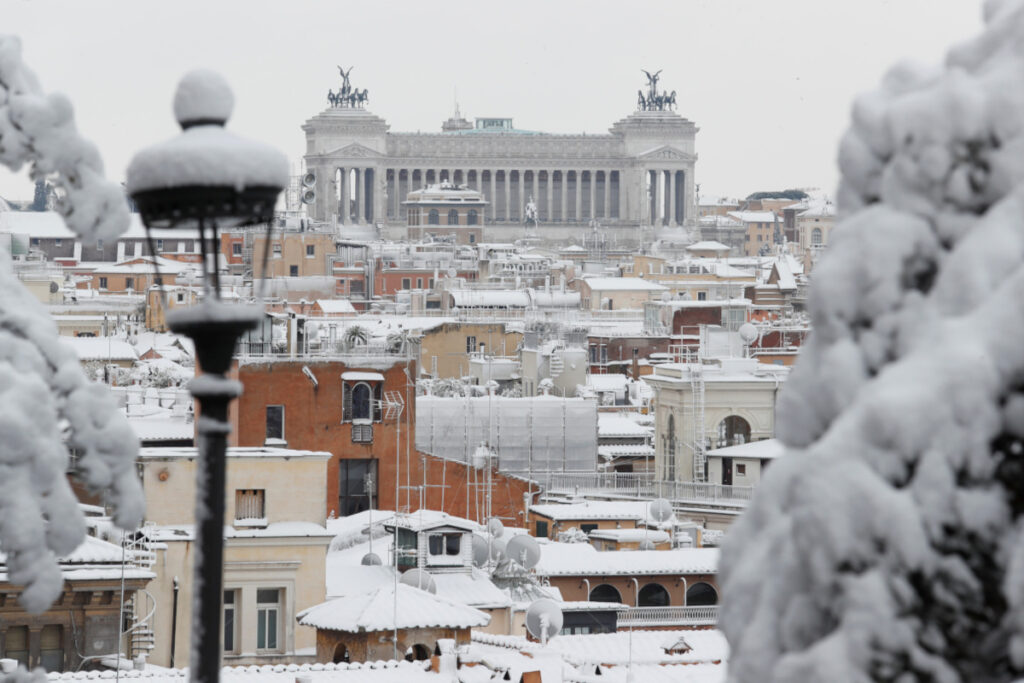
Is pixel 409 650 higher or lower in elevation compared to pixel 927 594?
lower

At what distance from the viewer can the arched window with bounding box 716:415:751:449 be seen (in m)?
30.2

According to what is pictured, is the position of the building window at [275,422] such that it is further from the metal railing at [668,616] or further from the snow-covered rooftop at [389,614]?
the snow-covered rooftop at [389,614]

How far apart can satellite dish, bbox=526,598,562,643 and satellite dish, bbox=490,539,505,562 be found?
163 inches

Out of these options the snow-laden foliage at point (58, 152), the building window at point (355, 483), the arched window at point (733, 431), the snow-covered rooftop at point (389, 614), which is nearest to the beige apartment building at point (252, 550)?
the snow-covered rooftop at point (389, 614)

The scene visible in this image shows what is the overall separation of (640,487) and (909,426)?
27380mm

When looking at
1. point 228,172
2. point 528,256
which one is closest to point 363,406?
point 228,172

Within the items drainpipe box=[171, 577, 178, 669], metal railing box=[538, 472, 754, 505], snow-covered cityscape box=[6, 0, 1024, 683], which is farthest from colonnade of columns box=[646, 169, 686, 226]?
drainpipe box=[171, 577, 178, 669]

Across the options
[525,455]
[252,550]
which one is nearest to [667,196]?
[525,455]

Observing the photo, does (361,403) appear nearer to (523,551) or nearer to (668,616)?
(668,616)

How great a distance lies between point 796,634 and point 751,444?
85.1ft

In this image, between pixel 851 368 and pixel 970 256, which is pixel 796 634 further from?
pixel 970 256

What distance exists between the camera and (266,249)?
382 centimetres

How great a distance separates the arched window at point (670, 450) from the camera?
97.7ft

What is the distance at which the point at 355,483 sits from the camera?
24.6m
